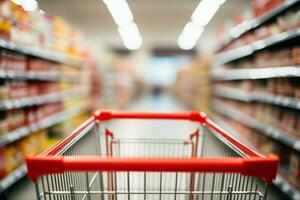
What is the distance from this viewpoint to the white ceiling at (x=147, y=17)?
9.23m

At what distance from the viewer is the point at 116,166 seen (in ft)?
2.78

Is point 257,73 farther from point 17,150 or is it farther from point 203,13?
point 203,13

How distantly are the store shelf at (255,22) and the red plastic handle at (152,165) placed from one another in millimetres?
2256

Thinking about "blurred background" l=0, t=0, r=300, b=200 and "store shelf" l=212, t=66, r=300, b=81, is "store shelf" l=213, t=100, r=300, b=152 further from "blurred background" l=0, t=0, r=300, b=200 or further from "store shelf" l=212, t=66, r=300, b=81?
"store shelf" l=212, t=66, r=300, b=81

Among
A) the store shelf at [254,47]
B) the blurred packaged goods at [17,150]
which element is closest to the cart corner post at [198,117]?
the store shelf at [254,47]

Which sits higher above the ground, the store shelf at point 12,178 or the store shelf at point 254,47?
the store shelf at point 254,47

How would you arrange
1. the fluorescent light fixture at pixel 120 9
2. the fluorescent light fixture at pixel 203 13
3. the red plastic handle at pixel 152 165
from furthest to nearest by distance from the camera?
the fluorescent light fixture at pixel 203 13 < the fluorescent light fixture at pixel 120 9 < the red plastic handle at pixel 152 165

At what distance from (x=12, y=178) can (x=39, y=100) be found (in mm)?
1187

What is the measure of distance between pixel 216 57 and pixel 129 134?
3066 mm

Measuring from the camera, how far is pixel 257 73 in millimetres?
3842

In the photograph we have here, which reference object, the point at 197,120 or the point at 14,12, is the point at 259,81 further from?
the point at 14,12

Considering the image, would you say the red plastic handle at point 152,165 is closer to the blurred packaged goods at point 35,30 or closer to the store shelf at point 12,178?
the store shelf at point 12,178

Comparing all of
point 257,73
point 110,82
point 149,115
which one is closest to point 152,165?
point 149,115

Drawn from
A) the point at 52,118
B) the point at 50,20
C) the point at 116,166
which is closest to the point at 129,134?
the point at 52,118
